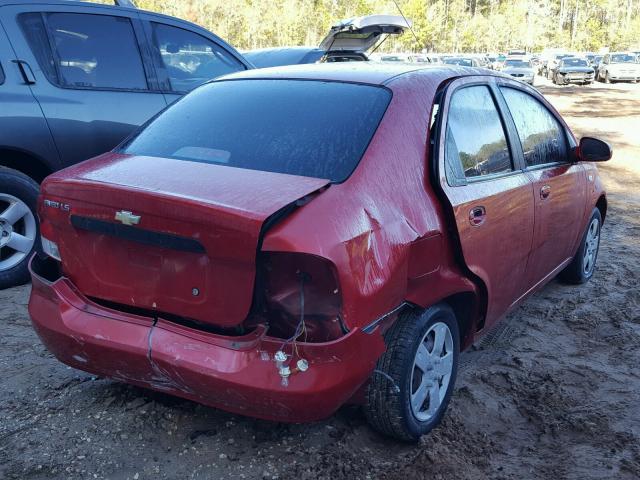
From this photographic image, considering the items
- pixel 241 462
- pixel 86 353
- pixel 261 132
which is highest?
pixel 261 132

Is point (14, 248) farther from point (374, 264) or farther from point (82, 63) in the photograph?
point (374, 264)

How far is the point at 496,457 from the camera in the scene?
295 cm

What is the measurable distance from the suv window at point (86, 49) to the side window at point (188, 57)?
0.27 meters

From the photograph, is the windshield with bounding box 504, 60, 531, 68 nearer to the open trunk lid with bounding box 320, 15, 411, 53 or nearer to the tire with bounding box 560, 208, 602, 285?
the open trunk lid with bounding box 320, 15, 411, 53

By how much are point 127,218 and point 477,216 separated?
62.7 inches

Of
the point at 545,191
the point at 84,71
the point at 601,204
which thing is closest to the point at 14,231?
the point at 84,71

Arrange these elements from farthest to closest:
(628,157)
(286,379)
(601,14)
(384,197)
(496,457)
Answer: (601,14)
(628,157)
(496,457)
(384,197)
(286,379)

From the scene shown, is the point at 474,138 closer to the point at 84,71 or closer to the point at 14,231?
the point at 84,71

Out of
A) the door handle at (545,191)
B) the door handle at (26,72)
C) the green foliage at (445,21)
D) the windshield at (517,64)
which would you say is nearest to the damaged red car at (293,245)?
the door handle at (545,191)

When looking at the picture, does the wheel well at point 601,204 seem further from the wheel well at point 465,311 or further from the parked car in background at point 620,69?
the parked car in background at point 620,69

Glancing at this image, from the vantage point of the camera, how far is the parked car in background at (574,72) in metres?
34.9

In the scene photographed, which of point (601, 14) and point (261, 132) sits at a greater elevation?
point (261, 132)

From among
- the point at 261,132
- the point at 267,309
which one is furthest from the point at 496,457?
the point at 261,132

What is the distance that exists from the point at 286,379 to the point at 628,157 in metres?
11.4
